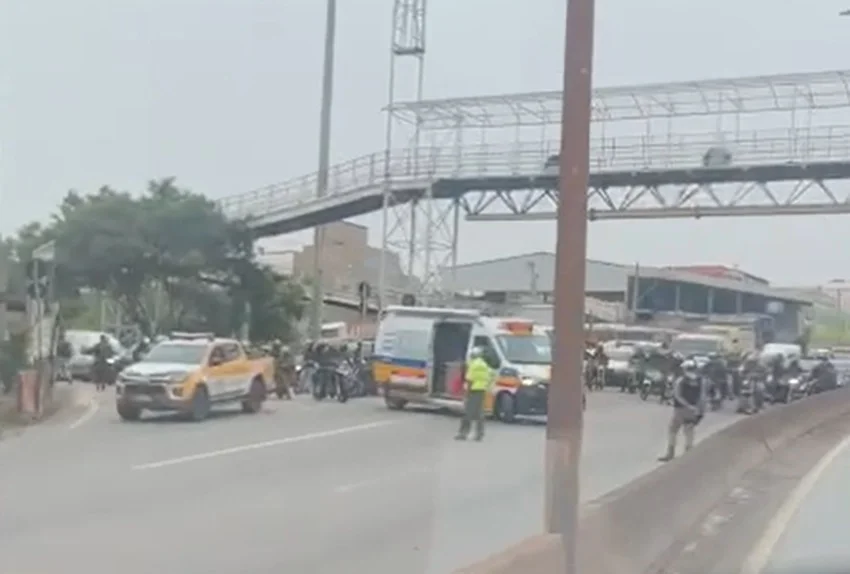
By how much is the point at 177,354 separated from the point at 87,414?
6.93 ft

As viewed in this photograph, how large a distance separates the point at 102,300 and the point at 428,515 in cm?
3828

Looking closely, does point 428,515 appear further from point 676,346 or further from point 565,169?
point 676,346


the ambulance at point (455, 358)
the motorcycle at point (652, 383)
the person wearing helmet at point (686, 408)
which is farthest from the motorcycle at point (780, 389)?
the person wearing helmet at point (686, 408)

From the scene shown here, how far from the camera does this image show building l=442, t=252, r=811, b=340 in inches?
1929

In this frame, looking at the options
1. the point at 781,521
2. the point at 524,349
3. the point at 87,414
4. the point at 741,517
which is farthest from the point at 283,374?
the point at 781,521

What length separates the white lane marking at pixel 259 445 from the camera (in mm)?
19359

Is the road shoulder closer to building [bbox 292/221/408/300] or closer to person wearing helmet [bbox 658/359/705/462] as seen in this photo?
person wearing helmet [bbox 658/359/705/462]

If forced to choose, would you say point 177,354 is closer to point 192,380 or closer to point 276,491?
point 192,380

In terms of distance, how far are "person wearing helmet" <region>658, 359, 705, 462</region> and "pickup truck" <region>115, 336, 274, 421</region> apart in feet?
31.1

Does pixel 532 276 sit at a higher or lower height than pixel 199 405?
higher

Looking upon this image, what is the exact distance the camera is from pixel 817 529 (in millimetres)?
15414

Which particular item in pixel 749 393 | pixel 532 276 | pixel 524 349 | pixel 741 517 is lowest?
pixel 741 517

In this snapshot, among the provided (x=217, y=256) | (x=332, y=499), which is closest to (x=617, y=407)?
(x=217, y=256)

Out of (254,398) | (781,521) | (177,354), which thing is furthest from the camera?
(254,398)
